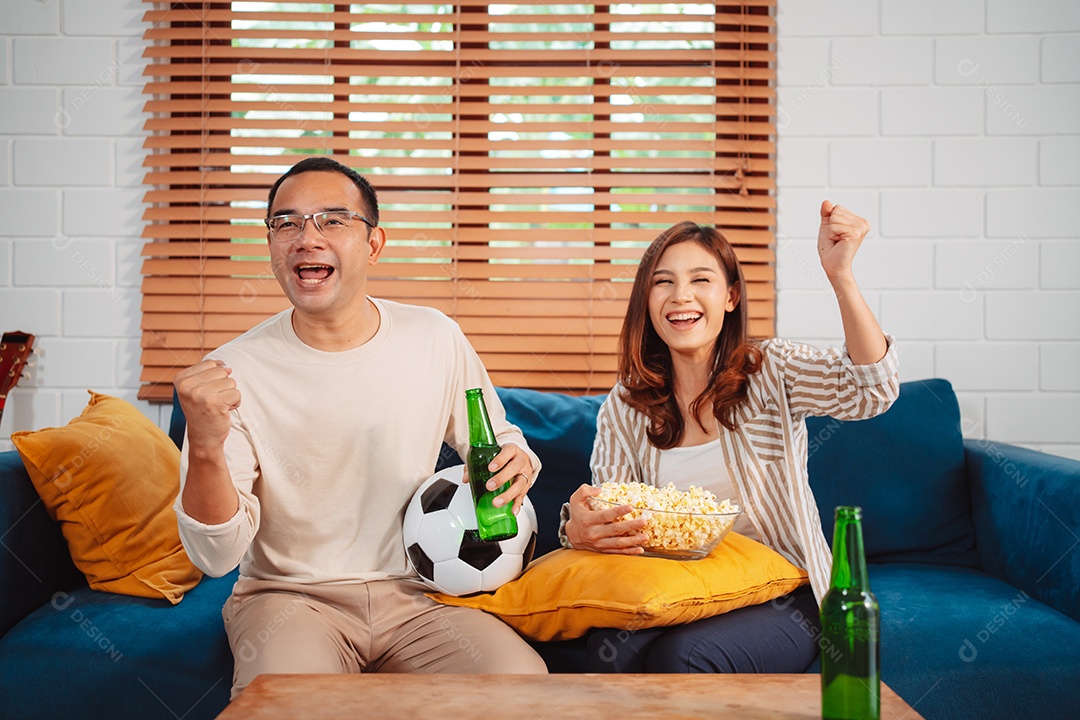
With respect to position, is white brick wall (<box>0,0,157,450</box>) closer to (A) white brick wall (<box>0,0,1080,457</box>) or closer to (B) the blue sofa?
(A) white brick wall (<box>0,0,1080,457</box>)

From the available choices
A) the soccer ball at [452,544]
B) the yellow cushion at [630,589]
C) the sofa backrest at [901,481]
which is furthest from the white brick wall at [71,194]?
the sofa backrest at [901,481]

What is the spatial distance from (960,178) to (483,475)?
5.83ft

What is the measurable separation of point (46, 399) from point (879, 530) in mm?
2292

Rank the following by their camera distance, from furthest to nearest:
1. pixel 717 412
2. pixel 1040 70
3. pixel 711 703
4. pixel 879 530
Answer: pixel 1040 70 < pixel 879 530 < pixel 717 412 < pixel 711 703

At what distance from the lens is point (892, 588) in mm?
1913

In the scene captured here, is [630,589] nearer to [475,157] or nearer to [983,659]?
[983,659]

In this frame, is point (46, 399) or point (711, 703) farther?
point (46, 399)

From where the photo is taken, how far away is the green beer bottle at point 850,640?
3.06 ft

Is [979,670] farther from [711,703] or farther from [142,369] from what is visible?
[142,369]

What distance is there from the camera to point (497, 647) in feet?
5.00

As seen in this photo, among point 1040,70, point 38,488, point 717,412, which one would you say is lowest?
point 38,488

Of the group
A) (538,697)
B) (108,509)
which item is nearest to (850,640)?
(538,697)

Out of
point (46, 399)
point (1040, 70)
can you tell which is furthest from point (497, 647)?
point (1040, 70)

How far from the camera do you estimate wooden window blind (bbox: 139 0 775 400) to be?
2533 millimetres
